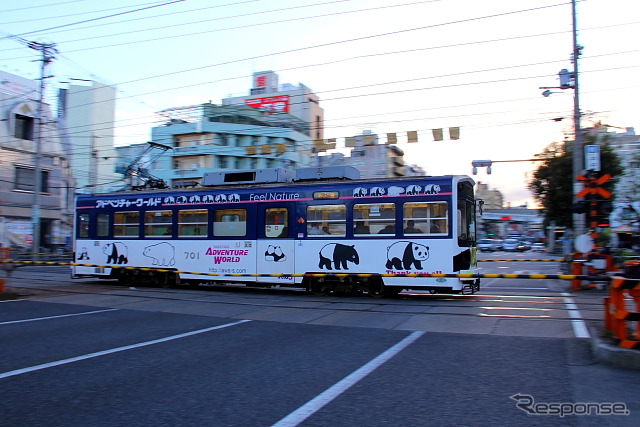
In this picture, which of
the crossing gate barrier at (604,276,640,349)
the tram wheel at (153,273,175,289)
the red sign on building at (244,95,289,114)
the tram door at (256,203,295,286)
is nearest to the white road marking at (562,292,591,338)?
the crossing gate barrier at (604,276,640,349)

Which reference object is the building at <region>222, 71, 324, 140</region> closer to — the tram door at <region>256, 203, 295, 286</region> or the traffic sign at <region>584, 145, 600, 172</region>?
the traffic sign at <region>584, 145, 600, 172</region>

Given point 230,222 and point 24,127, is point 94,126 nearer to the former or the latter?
point 24,127

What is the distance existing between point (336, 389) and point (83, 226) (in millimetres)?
15618

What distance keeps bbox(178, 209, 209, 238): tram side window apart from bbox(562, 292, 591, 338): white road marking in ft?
34.1

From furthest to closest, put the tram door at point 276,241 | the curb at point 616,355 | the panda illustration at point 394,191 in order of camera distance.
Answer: the tram door at point 276,241 → the panda illustration at point 394,191 → the curb at point 616,355

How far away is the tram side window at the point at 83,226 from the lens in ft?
58.9

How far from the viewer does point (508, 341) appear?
759cm

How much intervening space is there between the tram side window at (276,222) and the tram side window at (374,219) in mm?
2137

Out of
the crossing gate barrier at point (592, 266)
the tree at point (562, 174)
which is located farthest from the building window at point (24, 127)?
the crossing gate barrier at point (592, 266)

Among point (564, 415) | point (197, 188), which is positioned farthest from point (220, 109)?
point (564, 415)

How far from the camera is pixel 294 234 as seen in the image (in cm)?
1413

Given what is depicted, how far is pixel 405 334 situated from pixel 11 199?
36.3 metres

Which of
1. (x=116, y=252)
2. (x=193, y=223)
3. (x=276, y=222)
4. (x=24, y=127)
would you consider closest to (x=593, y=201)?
(x=276, y=222)

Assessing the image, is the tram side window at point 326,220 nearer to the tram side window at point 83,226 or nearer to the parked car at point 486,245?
the tram side window at point 83,226
